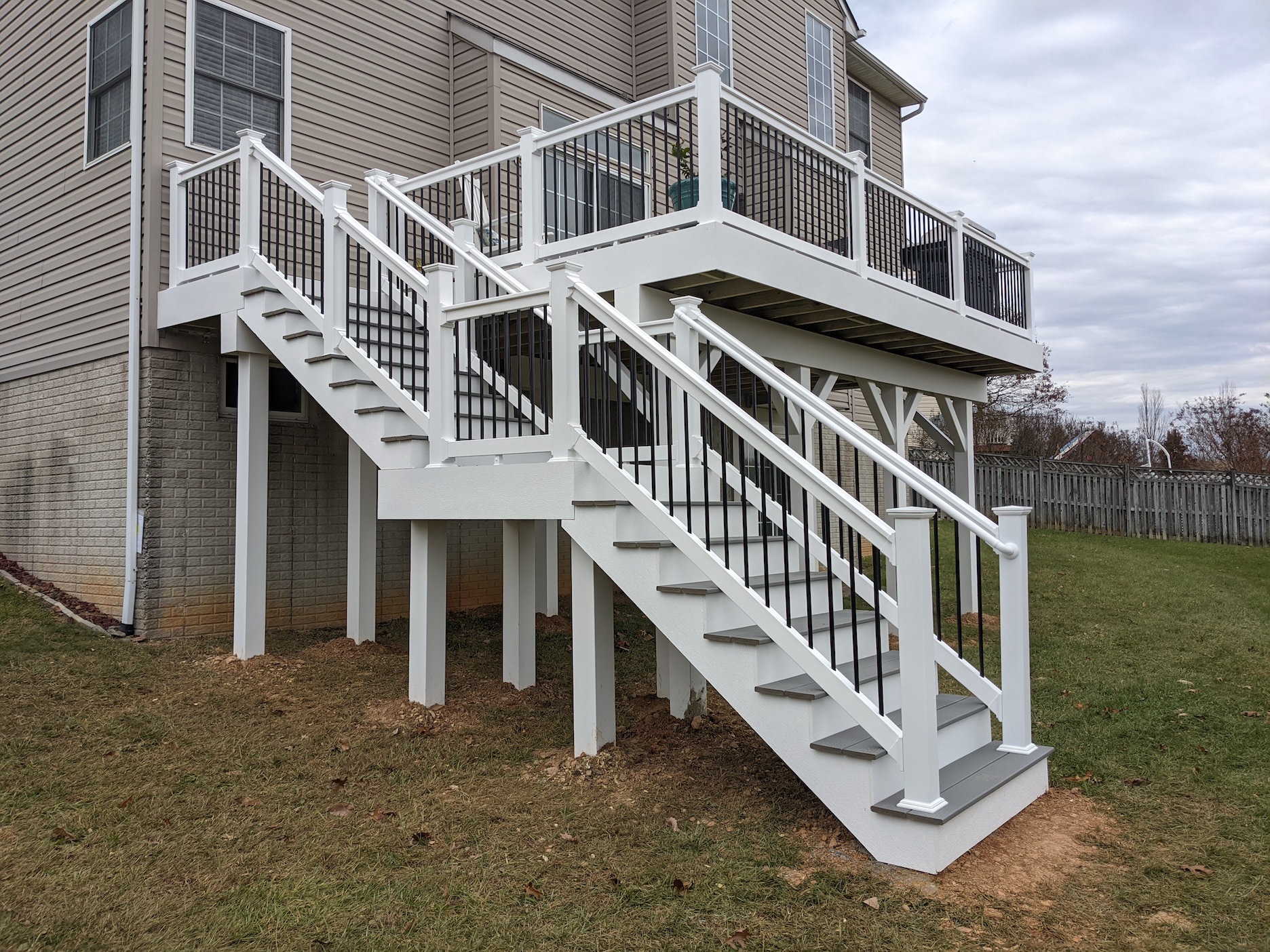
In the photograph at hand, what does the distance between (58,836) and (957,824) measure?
153 inches

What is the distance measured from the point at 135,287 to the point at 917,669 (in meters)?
7.34

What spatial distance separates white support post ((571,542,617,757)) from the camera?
5188mm

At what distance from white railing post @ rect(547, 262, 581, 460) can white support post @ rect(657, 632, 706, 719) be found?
5.06ft

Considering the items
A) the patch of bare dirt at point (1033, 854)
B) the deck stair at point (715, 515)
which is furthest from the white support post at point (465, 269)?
the patch of bare dirt at point (1033, 854)

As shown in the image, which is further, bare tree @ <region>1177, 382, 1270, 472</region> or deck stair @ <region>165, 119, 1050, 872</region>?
bare tree @ <region>1177, 382, 1270, 472</region>

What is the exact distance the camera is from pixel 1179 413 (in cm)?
3766

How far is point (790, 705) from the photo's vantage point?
421 cm

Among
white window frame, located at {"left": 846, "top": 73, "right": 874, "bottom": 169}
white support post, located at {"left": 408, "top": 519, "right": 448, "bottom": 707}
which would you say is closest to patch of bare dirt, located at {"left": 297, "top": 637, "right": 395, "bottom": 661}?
white support post, located at {"left": 408, "top": 519, "right": 448, "bottom": 707}

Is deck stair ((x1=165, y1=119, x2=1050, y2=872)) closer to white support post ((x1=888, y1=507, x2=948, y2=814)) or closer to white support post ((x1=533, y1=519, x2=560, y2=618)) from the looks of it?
white support post ((x1=888, y1=507, x2=948, y2=814))

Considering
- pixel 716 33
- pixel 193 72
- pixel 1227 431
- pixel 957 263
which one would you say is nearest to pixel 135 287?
pixel 193 72

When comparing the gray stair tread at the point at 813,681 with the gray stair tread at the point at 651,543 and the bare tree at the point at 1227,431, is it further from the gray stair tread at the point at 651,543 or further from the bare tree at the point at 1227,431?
the bare tree at the point at 1227,431

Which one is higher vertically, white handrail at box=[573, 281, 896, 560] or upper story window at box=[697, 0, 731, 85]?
upper story window at box=[697, 0, 731, 85]

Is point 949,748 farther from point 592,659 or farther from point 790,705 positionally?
point 592,659

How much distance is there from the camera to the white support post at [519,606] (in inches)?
259
